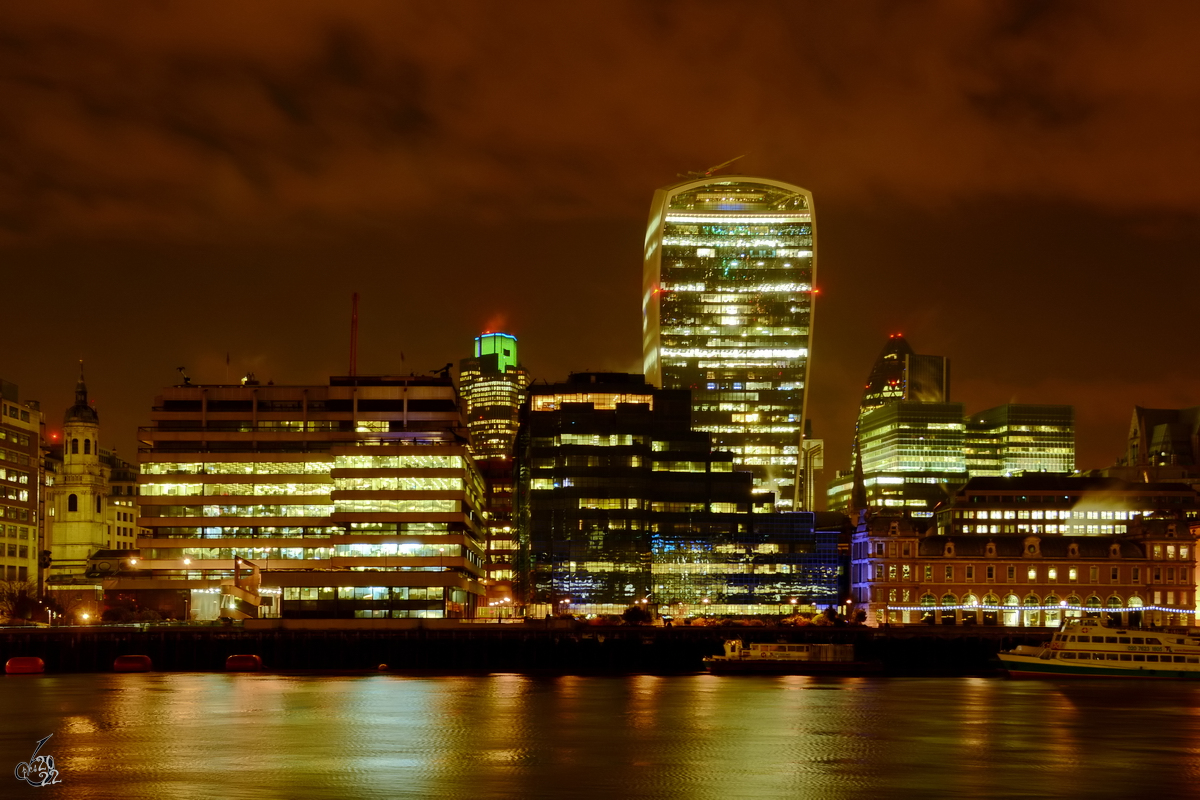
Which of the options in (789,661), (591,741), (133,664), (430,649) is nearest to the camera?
(591,741)

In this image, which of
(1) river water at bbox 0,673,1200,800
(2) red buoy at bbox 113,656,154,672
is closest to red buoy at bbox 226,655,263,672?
(2) red buoy at bbox 113,656,154,672

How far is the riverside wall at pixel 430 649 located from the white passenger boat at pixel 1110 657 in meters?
14.6

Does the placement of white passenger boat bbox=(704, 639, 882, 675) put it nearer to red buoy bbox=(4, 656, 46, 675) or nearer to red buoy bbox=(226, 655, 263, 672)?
red buoy bbox=(226, 655, 263, 672)

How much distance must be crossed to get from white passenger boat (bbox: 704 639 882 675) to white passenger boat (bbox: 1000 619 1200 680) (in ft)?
59.5

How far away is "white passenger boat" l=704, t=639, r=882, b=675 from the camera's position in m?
160

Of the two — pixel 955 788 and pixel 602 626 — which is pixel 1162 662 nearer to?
pixel 602 626

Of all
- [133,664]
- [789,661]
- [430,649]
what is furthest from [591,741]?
[133,664]

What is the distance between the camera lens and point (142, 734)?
8488 cm

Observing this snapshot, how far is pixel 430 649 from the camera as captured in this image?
555 feet

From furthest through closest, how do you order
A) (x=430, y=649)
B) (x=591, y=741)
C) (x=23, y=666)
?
(x=430, y=649) < (x=23, y=666) < (x=591, y=741)

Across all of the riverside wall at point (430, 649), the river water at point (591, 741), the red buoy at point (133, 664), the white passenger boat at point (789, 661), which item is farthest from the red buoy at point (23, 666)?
the white passenger boat at point (789, 661)

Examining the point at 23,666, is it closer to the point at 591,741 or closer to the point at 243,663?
the point at 243,663

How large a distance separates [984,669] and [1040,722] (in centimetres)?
8121

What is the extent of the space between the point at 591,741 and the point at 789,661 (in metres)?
82.0
